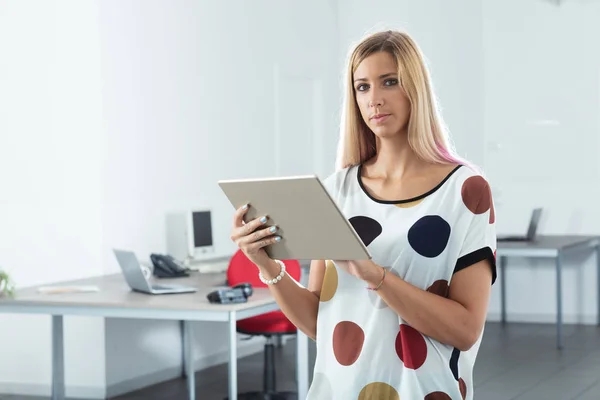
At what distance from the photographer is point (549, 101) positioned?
325 inches

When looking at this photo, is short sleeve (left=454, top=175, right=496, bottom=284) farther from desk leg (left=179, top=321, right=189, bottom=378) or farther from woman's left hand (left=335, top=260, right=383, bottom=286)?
desk leg (left=179, top=321, right=189, bottom=378)

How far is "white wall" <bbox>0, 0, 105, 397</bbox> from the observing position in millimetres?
5480

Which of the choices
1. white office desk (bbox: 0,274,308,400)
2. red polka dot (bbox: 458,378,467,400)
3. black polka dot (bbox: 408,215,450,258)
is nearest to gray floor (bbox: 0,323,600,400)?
white office desk (bbox: 0,274,308,400)

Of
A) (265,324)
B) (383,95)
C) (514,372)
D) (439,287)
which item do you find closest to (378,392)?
(439,287)

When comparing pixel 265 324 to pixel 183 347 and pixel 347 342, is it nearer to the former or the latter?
pixel 183 347

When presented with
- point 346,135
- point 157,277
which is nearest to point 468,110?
point 157,277

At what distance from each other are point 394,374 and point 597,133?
22.8 feet

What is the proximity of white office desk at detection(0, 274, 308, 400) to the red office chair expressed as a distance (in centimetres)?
25

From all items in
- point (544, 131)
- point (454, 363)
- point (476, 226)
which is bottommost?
point (454, 363)

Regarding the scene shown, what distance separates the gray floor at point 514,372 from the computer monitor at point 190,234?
31.4 inches

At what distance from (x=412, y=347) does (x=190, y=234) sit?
14.9 ft

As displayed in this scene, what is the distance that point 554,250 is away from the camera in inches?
276

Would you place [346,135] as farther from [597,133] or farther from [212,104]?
[597,133]

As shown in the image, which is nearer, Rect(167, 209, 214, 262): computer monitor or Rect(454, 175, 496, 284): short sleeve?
Rect(454, 175, 496, 284): short sleeve
